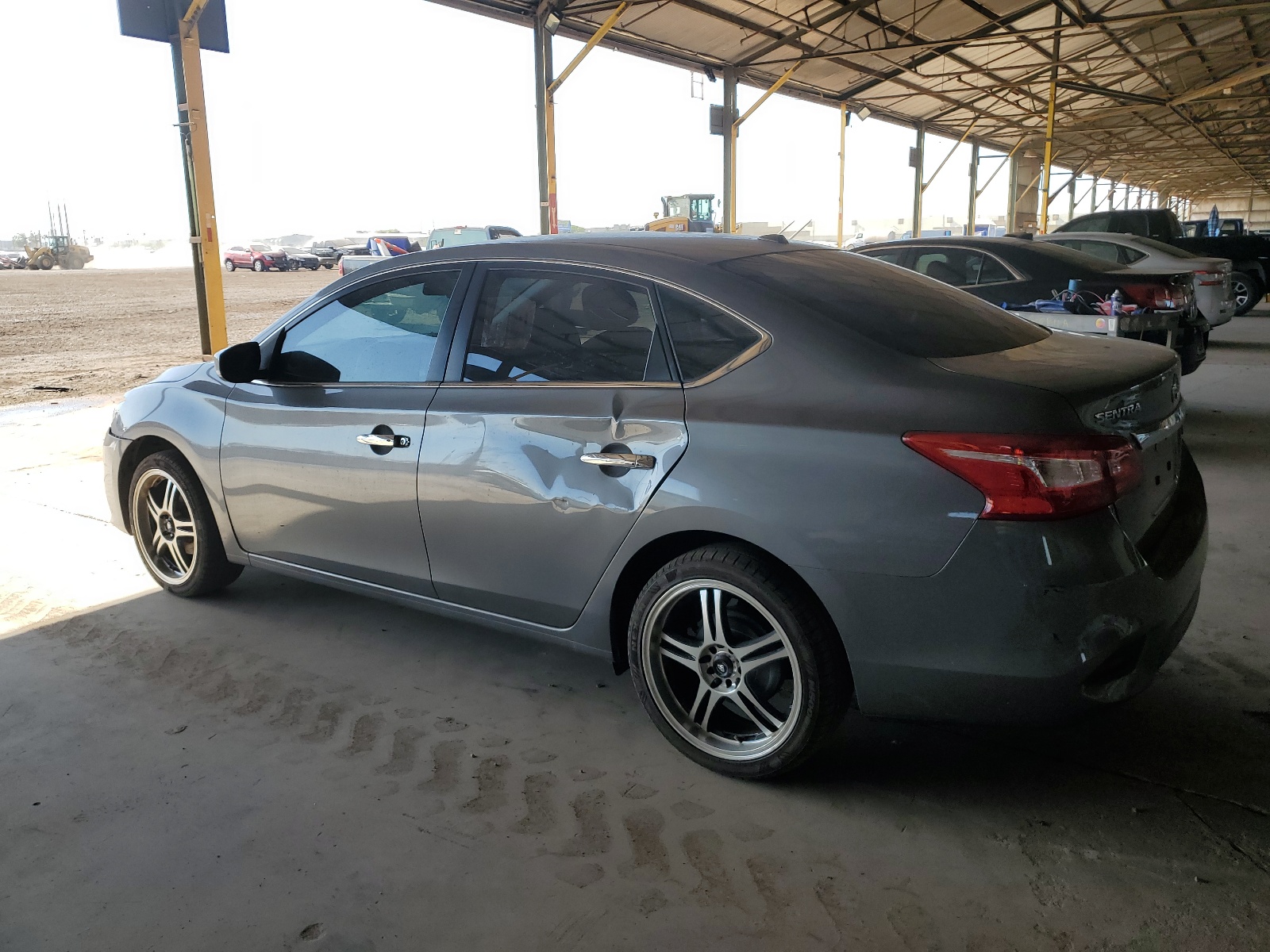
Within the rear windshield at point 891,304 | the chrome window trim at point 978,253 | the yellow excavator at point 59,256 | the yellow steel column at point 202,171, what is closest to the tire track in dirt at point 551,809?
the rear windshield at point 891,304

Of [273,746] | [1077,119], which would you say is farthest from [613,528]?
[1077,119]

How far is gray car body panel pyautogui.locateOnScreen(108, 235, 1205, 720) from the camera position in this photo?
2.06m

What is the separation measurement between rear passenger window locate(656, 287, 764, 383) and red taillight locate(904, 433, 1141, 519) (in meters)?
0.63

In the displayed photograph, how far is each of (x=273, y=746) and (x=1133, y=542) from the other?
2.39 m

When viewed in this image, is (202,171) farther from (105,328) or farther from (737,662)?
(105,328)

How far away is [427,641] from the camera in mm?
3537

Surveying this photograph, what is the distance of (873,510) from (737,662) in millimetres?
598

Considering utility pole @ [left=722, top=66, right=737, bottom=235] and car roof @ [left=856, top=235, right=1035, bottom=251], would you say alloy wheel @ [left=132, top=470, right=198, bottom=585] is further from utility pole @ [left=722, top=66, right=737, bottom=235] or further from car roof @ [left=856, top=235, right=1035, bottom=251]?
utility pole @ [left=722, top=66, right=737, bottom=235]

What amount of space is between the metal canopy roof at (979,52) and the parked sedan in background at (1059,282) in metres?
8.59

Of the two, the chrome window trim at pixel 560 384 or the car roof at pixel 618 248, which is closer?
the chrome window trim at pixel 560 384

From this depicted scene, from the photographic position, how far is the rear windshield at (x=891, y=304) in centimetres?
243

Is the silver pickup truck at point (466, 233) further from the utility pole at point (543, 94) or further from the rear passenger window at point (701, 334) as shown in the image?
the rear passenger window at point (701, 334)

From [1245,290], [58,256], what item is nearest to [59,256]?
[58,256]

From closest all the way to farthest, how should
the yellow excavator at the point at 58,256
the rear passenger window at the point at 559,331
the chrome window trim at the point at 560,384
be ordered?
the chrome window trim at the point at 560,384, the rear passenger window at the point at 559,331, the yellow excavator at the point at 58,256
